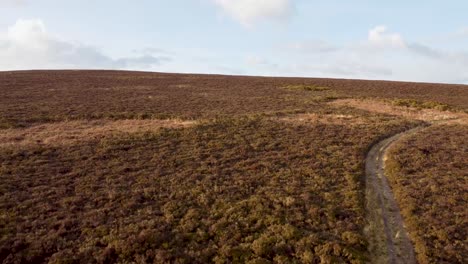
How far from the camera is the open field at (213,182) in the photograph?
1554 centimetres

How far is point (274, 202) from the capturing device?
20016 mm

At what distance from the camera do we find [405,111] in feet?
165

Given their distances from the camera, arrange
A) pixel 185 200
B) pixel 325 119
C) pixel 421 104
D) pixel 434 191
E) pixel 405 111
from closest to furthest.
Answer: pixel 185 200 < pixel 434 191 < pixel 325 119 < pixel 405 111 < pixel 421 104

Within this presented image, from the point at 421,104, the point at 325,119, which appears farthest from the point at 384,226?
the point at 421,104

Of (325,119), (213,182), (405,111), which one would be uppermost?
(405,111)

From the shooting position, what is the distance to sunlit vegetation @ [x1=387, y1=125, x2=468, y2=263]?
51.8 feet

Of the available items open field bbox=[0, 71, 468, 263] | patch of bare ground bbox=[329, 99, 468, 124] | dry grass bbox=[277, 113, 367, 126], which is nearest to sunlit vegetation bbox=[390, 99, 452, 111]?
patch of bare ground bbox=[329, 99, 468, 124]

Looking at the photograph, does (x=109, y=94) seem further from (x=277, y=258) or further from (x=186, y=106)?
(x=277, y=258)

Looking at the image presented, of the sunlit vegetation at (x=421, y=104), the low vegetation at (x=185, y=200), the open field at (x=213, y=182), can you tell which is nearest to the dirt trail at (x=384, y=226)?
the open field at (x=213, y=182)

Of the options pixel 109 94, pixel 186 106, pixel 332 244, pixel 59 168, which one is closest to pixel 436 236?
pixel 332 244

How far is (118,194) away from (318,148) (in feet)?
53.1

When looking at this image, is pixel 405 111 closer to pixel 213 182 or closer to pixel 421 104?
pixel 421 104

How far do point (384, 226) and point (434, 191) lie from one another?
18.8 ft

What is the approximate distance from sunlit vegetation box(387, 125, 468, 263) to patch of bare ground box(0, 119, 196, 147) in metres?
20.7
